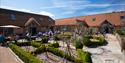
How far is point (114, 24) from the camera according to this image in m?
47.4

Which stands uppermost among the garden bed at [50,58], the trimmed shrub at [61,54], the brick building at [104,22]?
the trimmed shrub at [61,54]

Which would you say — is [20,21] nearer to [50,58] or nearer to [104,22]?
[104,22]

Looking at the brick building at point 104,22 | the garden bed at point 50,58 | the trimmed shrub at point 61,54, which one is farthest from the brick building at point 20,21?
the garden bed at point 50,58

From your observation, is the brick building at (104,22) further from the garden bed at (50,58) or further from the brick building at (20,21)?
the garden bed at (50,58)

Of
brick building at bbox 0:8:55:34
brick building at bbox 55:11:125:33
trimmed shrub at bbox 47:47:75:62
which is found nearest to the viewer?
trimmed shrub at bbox 47:47:75:62

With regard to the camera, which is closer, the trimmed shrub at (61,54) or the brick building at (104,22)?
the trimmed shrub at (61,54)

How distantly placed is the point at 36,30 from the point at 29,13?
261 inches

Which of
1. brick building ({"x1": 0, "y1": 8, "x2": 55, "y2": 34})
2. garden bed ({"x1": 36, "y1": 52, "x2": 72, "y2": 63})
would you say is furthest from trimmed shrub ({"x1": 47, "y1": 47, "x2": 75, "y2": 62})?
brick building ({"x1": 0, "y1": 8, "x2": 55, "y2": 34})

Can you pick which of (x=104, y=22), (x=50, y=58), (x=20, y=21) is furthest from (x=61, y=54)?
(x=104, y=22)

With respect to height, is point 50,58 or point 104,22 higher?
point 50,58

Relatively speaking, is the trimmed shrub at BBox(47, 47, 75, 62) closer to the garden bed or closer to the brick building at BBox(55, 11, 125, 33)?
the garden bed

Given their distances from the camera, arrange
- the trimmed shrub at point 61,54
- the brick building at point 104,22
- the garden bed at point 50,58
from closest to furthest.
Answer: the garden bed at point 50,58, the trimmed shrub at point 61,54, the brick building at point 104,22

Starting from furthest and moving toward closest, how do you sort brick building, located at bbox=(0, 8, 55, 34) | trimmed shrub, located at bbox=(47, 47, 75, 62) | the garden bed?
brick building, located at bbox=(0, 8, 55, 34)
trimmed shrub, located at bbox=(47, 47, 75, 62)
the garden bed

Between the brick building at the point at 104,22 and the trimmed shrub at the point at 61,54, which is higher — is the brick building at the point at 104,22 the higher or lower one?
the lower one
